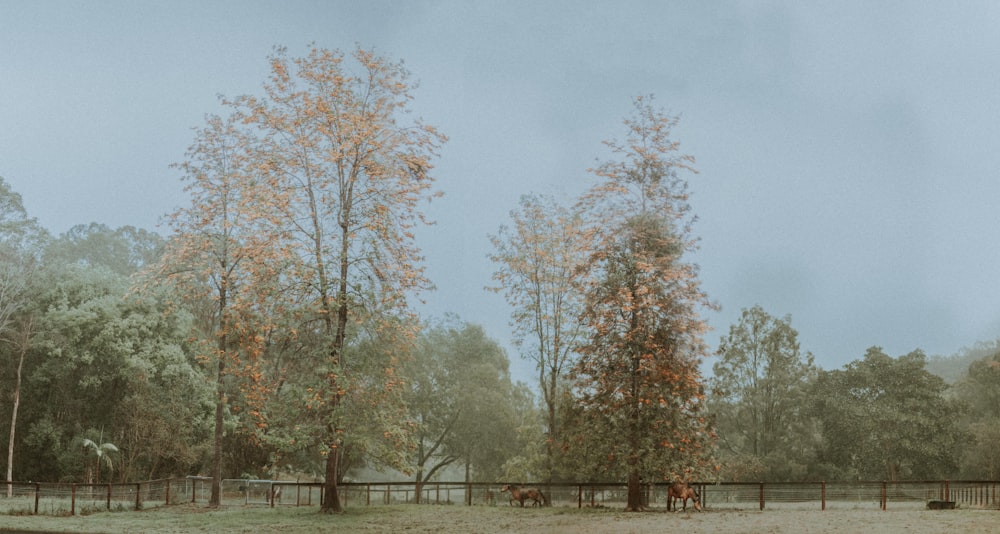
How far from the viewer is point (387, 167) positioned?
26.3 metres

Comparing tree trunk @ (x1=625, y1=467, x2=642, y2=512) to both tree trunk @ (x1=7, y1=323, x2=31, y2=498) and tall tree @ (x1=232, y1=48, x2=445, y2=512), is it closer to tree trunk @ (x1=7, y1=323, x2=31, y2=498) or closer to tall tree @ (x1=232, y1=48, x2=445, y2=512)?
tall tree @ (x1=232, y1=48, x2=445, y2=512)

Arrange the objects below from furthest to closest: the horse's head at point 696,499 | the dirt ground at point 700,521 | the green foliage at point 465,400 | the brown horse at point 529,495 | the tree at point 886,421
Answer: the green foliage at point 465,400
the tree at point 886,421
the brown horse at point 529,495
the horse's head at point 696,499
the dirt ground at point 700,521

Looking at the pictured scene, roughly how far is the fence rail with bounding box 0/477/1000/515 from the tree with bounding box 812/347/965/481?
49.2 feet

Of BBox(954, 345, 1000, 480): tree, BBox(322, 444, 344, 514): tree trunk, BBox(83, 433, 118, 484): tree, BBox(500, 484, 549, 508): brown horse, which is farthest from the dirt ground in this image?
BBox(954, 345, 1000, 480): tree

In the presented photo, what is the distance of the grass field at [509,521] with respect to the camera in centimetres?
2045

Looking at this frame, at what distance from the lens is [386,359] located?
24844mm

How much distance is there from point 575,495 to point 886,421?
27.1 meters

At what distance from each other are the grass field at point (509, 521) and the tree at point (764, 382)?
1026 inches

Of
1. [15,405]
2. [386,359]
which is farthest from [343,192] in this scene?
[15,405]

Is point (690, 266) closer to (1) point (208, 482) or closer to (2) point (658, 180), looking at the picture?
(2) point (658, 180)

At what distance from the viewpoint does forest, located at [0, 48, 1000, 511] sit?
83.1 ft

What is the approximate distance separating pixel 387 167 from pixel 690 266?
34.3 feet

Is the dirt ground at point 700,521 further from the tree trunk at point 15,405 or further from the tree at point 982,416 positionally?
the tree trunk at point 15,405

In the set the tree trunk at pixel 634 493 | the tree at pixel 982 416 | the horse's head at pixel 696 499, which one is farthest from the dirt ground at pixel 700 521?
the tree at pixel 982 416
